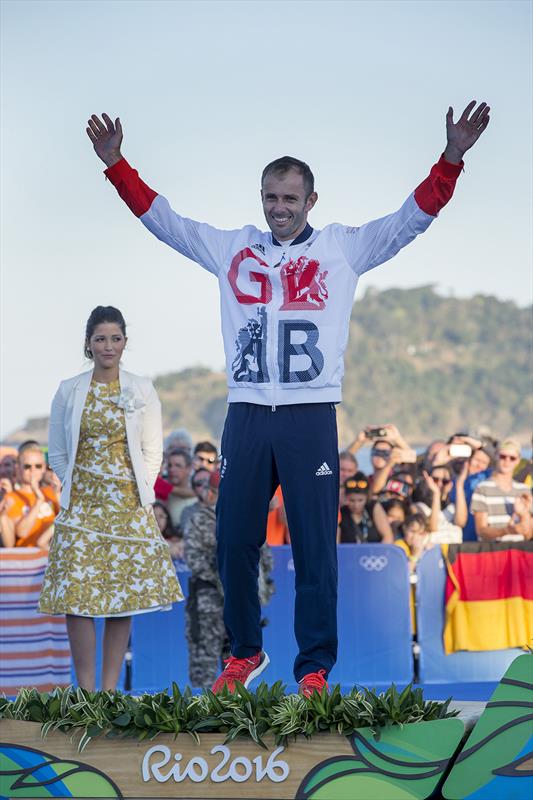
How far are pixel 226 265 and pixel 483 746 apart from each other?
1.88 meters

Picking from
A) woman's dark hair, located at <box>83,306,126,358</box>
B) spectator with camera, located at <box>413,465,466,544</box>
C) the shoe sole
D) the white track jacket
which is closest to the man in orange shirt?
spectator with camera, located at <box>413,465,466,544</box>

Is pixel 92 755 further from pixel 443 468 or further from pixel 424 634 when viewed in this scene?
pixel 443 468

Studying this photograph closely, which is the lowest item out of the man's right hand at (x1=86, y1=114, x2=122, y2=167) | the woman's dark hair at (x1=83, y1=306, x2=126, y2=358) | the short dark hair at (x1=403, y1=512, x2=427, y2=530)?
the short dark hair at (x1=403, y1=512, x2=427, y2=530)

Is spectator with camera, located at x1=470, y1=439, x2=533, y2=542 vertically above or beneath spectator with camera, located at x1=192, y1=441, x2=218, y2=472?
beneath

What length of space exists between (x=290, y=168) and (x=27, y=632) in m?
4.68

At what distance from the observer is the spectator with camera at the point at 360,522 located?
8.55 metres

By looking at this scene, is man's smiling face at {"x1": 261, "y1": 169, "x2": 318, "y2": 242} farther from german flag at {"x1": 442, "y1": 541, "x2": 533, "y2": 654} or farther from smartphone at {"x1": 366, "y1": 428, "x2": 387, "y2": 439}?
smartphone at {"x1": 366, "y1": 428, "x2": 387, "y2": 439}

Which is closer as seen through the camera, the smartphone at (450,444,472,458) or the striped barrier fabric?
the striped barrier fabric

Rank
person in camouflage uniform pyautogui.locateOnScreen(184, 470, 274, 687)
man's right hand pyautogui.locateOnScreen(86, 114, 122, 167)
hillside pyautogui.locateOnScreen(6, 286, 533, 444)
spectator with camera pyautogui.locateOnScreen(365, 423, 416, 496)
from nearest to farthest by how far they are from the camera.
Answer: man's right hand pyautogui.locateOnScreen(86, 114, 122, 167) < person in camouflage uniform pyautogui.locateOnScreen(184, 470, 274, 687) < spectator with camera pyautogui.locateOnScreen(365, 423, 416, 496) < hillside pyautogui.locateOnScreen(6, 286, 533, 444)

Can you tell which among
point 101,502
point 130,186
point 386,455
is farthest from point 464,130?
point 386,455

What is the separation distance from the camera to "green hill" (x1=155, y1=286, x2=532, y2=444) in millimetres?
76688

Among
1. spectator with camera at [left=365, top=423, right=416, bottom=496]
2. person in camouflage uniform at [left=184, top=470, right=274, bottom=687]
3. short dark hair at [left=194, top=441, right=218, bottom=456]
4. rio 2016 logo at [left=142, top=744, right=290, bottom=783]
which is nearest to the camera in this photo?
rio 2016 logo at [left=142, top=744, right=290, bottom=783]

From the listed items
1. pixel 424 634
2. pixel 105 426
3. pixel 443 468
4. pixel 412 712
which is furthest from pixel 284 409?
pixel 443 468

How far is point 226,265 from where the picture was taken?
4219 millimetres
